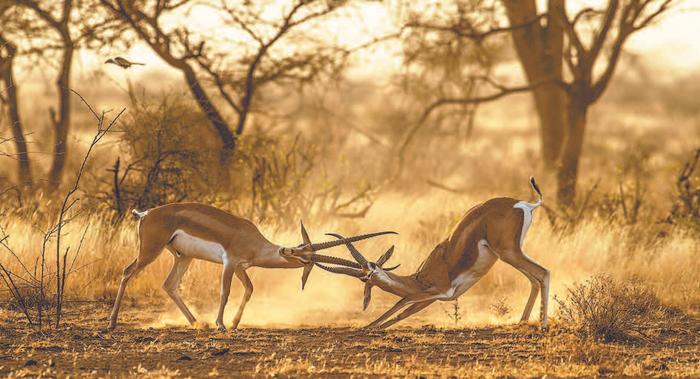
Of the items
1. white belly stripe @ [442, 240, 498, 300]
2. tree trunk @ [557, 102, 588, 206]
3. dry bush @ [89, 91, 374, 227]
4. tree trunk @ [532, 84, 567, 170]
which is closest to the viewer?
white belly stripe @ [442, 240, 498, 300]

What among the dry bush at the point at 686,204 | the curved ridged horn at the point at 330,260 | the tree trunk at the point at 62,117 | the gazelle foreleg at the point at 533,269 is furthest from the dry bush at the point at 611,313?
the tree trunk at the point at 62,117

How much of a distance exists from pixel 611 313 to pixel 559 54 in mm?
10506

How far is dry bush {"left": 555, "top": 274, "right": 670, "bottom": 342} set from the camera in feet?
31.8

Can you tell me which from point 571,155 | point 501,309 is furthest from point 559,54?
point 501,309

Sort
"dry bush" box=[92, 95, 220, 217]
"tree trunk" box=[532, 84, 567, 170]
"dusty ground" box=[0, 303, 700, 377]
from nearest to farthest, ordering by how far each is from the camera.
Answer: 1. "dusty ground" box=[0, 303, 700, 377]
2. "dry bush" box=[92, 95, 220, 217]
3. "tree trunk" box=[532, 84, 567, 170]

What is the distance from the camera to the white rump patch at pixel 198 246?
9.83 m

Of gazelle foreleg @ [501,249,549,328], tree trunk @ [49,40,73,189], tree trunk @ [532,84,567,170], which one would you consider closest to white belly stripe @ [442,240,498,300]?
gazelle foreleg @ [501,249,549,328]

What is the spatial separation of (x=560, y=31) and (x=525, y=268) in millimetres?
10384

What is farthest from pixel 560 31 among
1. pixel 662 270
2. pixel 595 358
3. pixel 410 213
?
pixel 595 358

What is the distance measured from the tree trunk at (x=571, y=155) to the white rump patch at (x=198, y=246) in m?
7.92

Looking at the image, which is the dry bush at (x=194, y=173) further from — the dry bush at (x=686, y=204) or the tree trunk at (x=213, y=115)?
the dry bush at (x=686, y=204)

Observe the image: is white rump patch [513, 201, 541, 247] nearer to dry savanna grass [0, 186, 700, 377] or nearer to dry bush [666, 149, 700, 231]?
dry savanna grass [0, 186, 700, 377]

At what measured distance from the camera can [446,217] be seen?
54.2 ft

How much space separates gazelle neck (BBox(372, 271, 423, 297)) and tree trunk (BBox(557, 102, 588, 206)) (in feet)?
23.3
